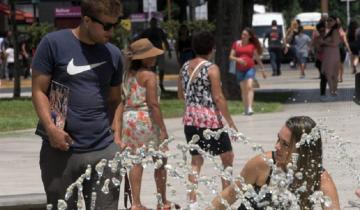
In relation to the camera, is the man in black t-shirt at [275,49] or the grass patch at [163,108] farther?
the man in black t-shirt at [275,49]

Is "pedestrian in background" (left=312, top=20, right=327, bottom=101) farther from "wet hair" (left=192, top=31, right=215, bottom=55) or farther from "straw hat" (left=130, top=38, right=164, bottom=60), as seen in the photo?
"straw hat" (left=130, top=38, right=164, bottom=60)

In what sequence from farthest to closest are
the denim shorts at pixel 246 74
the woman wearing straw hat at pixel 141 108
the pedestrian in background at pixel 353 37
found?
the pedestrian in background at pixel 353 37 < the denim shorts at pixel 246 74 < the woman wearing straw hat at pixel 141 108

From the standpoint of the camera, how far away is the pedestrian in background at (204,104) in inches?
364

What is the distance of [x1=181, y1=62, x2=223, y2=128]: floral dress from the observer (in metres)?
9.29

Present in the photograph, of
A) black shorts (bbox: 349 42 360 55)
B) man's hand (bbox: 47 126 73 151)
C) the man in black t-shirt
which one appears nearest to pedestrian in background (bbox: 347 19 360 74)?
black shorts (bbox: 349 42 360 55)

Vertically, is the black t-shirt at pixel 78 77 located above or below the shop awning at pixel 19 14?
above

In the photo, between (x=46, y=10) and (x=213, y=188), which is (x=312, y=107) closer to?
(x=213, y=188)

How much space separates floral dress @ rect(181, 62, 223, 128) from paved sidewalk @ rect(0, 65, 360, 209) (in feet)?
1.98

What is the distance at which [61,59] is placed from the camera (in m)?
5.98

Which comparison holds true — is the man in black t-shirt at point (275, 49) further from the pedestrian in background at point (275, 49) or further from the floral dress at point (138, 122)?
the floral dress at point (138, 122)

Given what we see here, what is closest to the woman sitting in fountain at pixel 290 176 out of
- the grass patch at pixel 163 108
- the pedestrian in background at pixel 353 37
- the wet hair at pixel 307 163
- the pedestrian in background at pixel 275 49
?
the wet hair at pixel 307 163

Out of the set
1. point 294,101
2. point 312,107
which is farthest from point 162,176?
point 294,101

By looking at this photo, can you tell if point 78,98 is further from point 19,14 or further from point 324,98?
point 19,14

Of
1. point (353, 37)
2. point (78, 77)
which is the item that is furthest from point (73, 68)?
point (353, 37)
